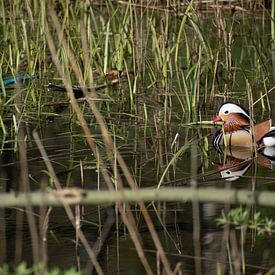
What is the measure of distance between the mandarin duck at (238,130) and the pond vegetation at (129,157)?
0.09 metres

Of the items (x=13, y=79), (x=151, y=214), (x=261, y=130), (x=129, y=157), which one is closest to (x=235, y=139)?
(x=261, y=130)

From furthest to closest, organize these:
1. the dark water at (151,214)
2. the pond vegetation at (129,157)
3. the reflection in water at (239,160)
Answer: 1. the reflection in water at (239,160)
2. the dark water at (151,214)
3. the pond vegetation at (129,157)

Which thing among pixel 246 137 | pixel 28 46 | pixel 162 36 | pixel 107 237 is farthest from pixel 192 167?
pixel 28 46

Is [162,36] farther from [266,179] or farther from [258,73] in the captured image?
[266,179]

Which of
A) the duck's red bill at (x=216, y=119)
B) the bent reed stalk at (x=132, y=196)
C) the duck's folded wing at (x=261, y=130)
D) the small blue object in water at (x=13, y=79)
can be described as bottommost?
the duck's red bill at (x=216, y=119)

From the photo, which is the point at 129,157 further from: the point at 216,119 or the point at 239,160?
the point at 216,119

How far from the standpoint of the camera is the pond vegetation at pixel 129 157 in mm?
3383

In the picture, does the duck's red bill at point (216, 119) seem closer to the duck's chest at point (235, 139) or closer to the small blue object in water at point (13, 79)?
the duck's chest at point (235, 139)

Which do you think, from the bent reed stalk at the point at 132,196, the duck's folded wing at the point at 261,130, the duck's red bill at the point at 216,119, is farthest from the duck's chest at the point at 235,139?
the bent reed stalk at the point at 132,196

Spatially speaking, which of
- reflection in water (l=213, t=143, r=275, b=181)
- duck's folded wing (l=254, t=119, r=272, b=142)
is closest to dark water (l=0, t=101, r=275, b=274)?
reflection in water (l=213, t=143, r=275, b=181)

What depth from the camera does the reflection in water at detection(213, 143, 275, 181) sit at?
18.2ft

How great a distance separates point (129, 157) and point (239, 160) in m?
0.64

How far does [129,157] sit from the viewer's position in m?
5.93

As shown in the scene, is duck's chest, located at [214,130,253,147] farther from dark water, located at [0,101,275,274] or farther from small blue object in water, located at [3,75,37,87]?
small blue object in water, located at [3,75,37,87]
